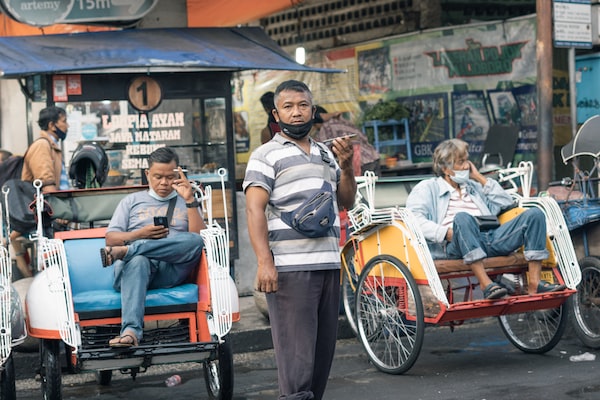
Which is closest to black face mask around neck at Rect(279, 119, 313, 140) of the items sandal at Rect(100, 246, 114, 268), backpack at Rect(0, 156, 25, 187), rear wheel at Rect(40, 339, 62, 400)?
sandal at Rect(100, 246, 114, 268)

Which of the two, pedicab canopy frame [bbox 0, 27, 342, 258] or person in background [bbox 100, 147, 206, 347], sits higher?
pedicab canopy frame [bbox 0, 27, 342, 258]

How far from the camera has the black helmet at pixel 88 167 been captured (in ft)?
28.5

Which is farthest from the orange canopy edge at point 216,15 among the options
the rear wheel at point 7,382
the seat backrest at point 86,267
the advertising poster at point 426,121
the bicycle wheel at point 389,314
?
the rear wheel at point 7,382

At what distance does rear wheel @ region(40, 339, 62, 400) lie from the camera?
6410 millimetres

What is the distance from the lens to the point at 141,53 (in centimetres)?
986

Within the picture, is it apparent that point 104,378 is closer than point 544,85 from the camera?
Yes

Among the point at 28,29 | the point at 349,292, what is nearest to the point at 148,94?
the point at 349,292

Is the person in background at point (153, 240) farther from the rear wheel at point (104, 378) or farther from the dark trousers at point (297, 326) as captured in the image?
the dark trousers at point (297, 326)

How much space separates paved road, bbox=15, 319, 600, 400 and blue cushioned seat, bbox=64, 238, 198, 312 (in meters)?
0.82

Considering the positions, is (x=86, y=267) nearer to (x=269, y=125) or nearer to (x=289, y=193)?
(x=289, y=193)

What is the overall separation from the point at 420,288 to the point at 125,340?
2.34 metres

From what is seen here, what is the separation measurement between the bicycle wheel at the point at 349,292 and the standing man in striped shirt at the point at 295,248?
9.99 feet

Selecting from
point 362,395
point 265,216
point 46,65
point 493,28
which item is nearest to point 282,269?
point 265,216

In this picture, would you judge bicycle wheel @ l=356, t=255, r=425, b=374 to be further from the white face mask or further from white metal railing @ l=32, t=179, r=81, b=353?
white metal railing @ l=32, t=179, r=81, b=353
